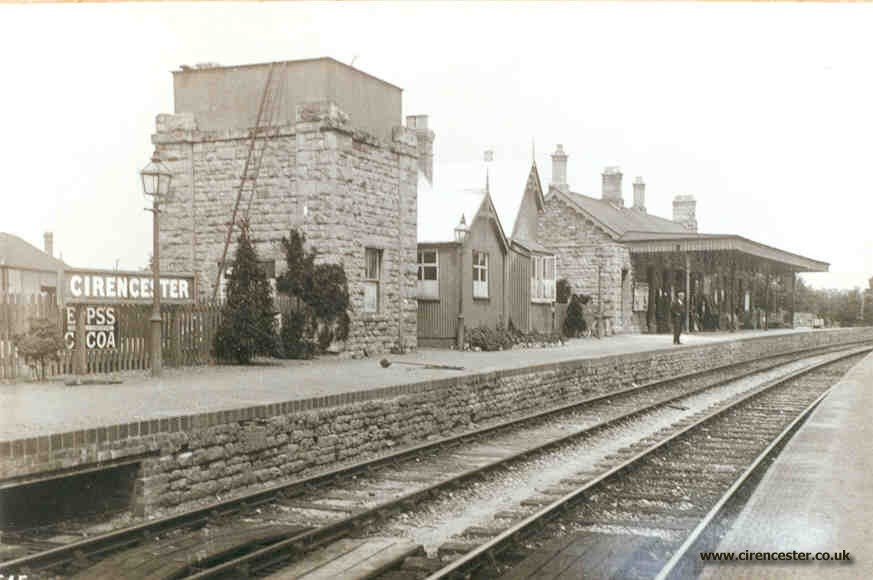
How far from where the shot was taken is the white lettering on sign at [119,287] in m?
13.1

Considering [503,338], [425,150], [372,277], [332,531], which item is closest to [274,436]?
[332,531]

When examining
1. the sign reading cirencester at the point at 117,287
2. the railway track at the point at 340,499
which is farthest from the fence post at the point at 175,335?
the railway track at the point at 340,499

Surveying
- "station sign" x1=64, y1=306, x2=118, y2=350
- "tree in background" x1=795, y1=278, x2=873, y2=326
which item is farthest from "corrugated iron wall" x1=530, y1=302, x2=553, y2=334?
"tree in background" x1=795, y1=278, x2=873, y2=326

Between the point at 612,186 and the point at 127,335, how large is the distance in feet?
117

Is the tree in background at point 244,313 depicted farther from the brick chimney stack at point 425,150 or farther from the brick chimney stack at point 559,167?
the brick chimney stack at point 559,167

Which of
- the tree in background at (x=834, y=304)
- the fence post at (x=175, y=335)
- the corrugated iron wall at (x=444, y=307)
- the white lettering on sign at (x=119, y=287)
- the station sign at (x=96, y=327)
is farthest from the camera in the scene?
the tree in background at (x=834, y=304)

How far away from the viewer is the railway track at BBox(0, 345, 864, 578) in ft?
21.1

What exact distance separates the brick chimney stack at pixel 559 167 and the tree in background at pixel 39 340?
1264 inches

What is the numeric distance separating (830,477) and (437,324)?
53.8 feet

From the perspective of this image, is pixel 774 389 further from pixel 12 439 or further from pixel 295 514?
pixel 12 439

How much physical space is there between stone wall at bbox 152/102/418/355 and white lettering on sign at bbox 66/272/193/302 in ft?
12.3

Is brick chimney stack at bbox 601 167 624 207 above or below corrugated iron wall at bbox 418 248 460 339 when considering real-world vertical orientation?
above

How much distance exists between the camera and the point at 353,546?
282 inches

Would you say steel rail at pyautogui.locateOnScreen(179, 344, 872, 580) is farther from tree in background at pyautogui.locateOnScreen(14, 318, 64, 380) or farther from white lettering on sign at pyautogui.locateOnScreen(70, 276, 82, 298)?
white lettering on sign at pyautogui.locateOnScreen(70, 276, 82, 298)
